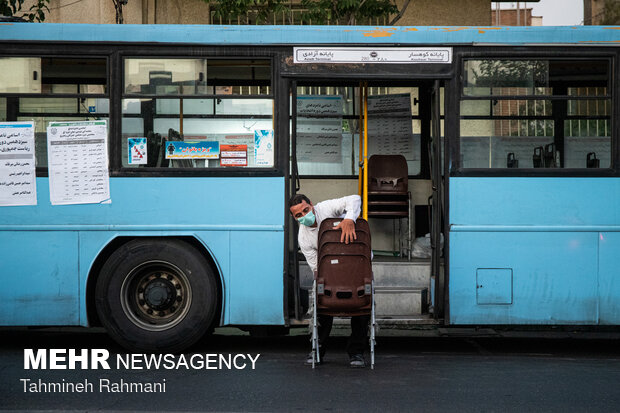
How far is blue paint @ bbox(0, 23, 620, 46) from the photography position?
23.1ft

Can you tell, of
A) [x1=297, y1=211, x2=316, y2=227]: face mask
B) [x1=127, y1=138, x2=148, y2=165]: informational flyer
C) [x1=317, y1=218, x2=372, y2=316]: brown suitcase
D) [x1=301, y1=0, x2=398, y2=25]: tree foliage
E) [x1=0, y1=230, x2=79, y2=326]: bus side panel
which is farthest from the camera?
[x1=301, y1=0, x2=398, y2=25]: tree foliage

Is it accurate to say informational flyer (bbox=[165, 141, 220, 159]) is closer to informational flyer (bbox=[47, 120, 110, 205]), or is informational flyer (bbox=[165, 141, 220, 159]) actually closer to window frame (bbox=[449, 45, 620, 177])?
informational flyer (bbox=[47, 120, 110, 205])

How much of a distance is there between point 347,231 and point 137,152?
7.01 ft

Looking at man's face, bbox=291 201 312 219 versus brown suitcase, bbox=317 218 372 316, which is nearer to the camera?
brown suitcase, bbox=317 218 372 316

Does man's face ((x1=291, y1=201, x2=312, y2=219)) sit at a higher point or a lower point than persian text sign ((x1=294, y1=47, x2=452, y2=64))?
lower

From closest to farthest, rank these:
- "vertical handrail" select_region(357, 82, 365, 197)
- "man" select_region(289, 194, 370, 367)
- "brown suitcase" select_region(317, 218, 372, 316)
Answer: "brown suitcase" select_region(317, 218, 372, 316) < "man" select_region(289, 194, 370, 367) < "vertical handrail" select_region(357, 82, 365, 197)

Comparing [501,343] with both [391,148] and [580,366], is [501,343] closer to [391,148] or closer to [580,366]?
[580,366]

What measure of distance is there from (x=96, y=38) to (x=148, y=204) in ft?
5.33

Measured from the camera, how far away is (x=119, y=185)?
698 centimetres

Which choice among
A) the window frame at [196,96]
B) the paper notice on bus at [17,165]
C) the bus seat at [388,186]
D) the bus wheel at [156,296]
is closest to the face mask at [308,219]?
the window frame at [196,96]

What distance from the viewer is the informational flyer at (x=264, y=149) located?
7.05 m

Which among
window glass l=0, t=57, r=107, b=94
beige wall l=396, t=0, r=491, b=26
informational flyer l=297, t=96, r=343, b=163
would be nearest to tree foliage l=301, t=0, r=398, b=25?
beige wall l=396, t=0, r=491, b=26

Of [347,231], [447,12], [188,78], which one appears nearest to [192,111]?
[188,78]

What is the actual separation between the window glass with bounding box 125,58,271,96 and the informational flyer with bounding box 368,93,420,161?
203cm
